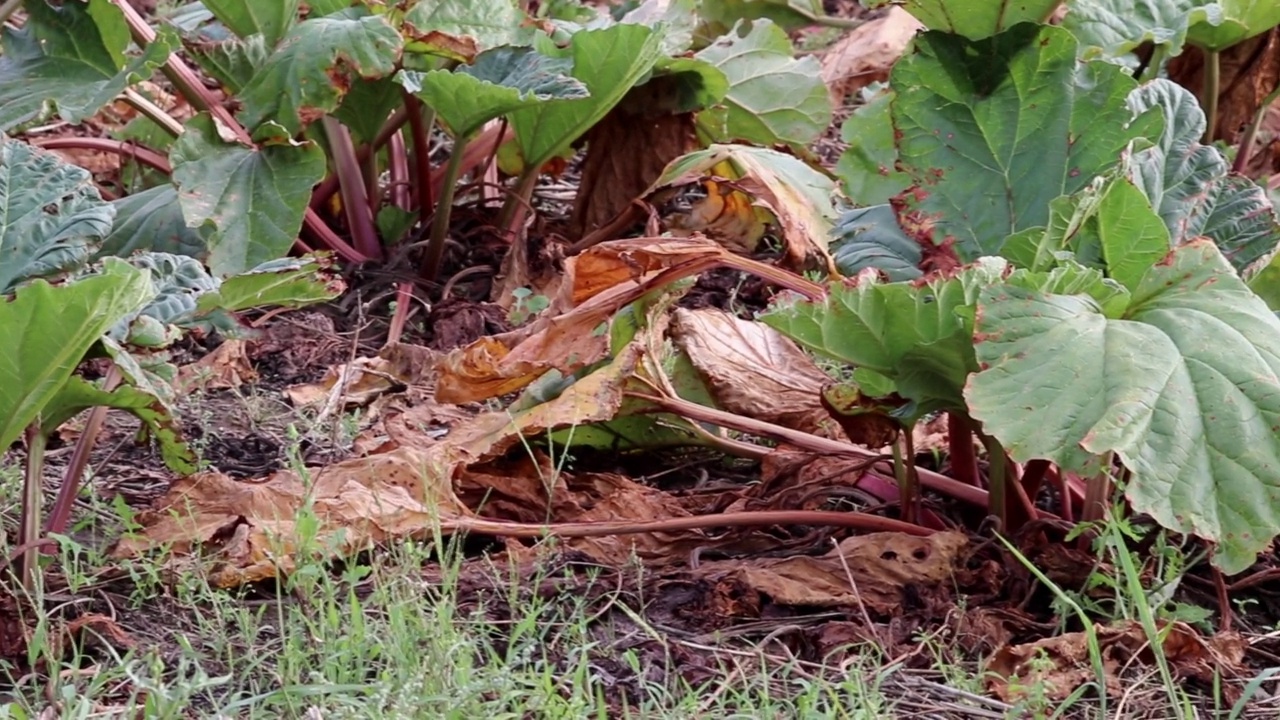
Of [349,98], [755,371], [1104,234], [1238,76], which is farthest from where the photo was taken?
[1238,76]

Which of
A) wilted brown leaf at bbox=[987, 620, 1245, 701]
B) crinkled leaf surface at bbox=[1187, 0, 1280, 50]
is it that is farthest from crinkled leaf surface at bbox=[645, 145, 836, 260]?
wilted brown leaf at bbox=[987, 620, 1245, 701]

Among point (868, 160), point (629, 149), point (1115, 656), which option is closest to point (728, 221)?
point (629, 149)

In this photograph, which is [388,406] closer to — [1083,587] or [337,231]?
[337,231]

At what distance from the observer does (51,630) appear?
81.0 inches

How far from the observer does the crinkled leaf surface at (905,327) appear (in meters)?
2.06

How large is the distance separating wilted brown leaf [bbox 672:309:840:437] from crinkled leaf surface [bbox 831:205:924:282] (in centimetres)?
24

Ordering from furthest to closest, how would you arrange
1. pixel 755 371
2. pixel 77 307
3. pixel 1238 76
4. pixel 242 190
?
1. pixel 1238 76
2. pixel 242 190
3. pixel 755 371
4. pixel 77 307

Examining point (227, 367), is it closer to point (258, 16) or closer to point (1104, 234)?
point (258, 16)

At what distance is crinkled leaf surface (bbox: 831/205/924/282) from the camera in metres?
2.44

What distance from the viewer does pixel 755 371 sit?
266 cm

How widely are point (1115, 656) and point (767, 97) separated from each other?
2.06 metres

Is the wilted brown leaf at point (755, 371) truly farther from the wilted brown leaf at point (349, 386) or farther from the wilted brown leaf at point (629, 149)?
the wilted brown leaf at point (629, 149)

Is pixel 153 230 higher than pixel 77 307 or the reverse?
the reverse

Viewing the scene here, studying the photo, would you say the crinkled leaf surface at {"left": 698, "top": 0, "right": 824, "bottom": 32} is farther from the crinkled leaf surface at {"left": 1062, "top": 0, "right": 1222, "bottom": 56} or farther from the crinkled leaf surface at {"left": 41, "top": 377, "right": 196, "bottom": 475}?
the crinkled leaf surface at {"left": 41, "top": 377, "right": 196, "bottom": 475}
